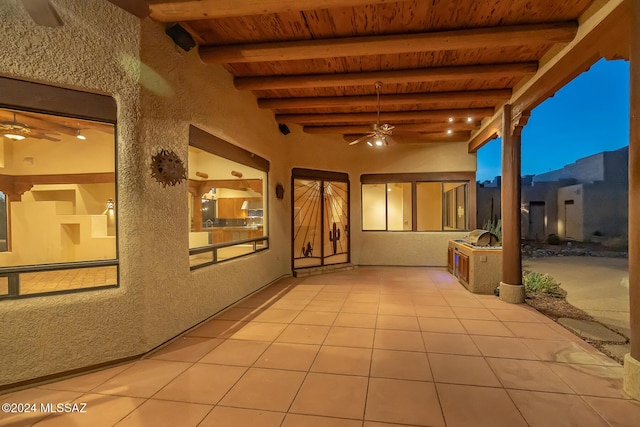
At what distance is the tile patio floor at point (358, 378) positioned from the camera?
6.75 feet

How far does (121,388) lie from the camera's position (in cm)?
240

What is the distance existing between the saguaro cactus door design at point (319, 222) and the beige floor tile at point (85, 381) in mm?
4337

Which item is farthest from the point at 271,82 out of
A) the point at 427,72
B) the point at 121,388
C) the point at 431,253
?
the point at 431,253

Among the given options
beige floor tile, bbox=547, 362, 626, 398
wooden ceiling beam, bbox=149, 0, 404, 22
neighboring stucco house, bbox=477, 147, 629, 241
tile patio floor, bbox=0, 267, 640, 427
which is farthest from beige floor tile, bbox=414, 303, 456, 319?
neighboring stucco house, bbox=477, 147, 629, 241

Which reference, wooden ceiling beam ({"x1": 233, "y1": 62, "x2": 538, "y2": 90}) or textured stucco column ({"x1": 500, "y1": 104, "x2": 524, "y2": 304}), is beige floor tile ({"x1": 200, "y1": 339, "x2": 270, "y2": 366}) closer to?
wooden ceiling beam ({"x1": 233, "y1": 62, "x2": 538, "y2": 90})

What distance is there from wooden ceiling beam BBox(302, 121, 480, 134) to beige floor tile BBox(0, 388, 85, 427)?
18.8 feet

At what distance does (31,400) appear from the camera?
2266mm

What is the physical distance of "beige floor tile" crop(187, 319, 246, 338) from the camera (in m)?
3.42

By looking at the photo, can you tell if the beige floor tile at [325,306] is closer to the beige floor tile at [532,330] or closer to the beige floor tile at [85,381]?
the beige floor tile at [532,330]

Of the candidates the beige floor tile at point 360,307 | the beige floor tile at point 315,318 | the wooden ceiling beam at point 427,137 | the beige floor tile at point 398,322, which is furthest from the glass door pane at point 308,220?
the beige floor tile at point 398,322

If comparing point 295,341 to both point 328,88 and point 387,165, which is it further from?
point 387,165

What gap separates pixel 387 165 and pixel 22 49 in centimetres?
669

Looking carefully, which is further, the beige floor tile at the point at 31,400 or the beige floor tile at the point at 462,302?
the beige floor tile at the point at 462,302

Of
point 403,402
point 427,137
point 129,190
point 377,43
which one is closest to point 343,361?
point 403,402
